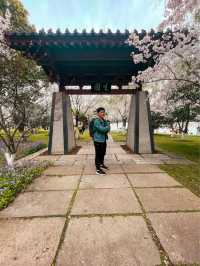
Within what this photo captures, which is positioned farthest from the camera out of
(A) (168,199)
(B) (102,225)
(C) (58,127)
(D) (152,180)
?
(C) (58,127)

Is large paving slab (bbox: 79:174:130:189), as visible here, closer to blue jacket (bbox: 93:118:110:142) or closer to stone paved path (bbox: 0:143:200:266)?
stone paved path (bbox: 0:143:200:266)

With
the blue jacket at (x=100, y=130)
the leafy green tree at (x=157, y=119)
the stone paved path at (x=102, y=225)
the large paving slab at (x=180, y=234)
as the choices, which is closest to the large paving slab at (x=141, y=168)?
the stone paved path at (x=102, y=225)

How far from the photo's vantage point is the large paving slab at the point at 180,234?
2.05 m

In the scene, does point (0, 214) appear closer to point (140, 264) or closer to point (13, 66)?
point (140, 264)

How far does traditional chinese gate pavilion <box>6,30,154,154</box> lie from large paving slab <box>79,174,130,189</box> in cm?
409

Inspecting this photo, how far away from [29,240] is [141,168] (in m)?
4.31

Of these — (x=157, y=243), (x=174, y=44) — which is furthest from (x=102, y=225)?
(x=174, y=44)

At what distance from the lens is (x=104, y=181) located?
4.72m

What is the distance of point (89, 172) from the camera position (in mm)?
5664

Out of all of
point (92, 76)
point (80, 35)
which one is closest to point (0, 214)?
point (80, 35)

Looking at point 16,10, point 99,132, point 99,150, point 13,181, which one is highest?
point 16,10

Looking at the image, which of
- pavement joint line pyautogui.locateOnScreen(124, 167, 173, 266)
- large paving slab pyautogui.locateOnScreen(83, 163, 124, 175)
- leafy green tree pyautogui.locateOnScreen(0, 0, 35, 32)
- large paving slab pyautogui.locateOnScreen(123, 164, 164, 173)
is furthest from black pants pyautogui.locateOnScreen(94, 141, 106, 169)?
leafy green tree pyautogui.locateOnScreen(0, 0, 35, 32)

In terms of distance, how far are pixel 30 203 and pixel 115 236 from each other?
5.89 feet

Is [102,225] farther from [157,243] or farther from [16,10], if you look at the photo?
[16,10]
